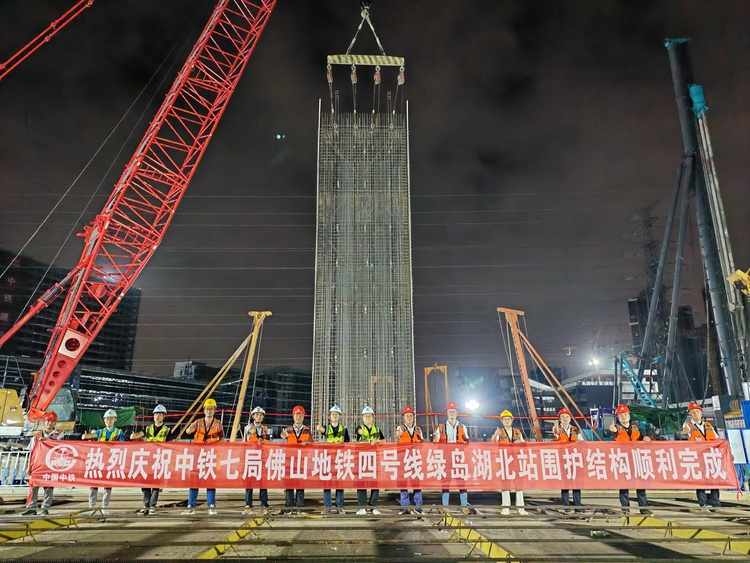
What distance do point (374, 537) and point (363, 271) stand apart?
64.8 ft

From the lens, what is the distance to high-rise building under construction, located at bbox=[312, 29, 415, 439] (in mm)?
24094

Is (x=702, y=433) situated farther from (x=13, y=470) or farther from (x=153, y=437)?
(x=13, y=470)

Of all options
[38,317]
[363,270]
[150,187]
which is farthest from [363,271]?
[38,317]

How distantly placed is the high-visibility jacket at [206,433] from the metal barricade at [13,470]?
7160 mm

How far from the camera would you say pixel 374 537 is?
6.09 m

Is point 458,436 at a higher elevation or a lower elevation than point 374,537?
higher

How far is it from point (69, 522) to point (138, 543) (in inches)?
64.5

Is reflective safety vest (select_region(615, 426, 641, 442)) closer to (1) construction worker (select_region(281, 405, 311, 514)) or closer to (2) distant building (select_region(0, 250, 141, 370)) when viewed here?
(1) construction worker (select_region(281, 405, 311, 514))

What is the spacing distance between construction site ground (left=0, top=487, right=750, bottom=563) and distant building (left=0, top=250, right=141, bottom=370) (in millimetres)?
54416

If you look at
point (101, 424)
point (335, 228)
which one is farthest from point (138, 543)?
point (335, 228)

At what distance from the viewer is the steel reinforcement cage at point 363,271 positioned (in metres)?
24.1

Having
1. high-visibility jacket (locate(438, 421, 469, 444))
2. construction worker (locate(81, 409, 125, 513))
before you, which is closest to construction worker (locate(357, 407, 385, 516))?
high-visibility jacket (locate(438, 421, 469, 444))

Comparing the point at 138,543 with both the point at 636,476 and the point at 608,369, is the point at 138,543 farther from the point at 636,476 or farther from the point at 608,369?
the point at 608,369

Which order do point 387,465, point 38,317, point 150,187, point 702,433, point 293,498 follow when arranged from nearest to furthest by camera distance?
point 387,465, point 293,498, point 702,433, point 150,187, point 38,317
